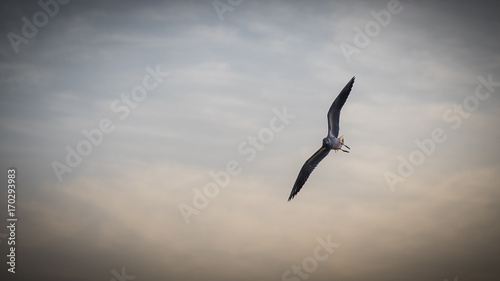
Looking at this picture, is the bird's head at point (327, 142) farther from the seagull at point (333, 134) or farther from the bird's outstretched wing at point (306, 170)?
the bird's outstretched wing at point (306, 170)

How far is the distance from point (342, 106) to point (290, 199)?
7.49 m

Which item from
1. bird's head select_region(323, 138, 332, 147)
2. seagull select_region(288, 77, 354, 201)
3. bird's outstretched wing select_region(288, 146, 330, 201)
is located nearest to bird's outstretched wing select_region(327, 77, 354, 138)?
seagull select_region(288, 77, 354, 201)

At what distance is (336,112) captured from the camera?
31953 mm

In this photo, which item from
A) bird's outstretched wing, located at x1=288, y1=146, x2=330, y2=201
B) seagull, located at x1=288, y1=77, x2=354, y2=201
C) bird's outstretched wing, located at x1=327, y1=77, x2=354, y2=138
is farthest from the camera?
bird's outstretched wing, located at x1=288, y1=146, x2=330, y2=201

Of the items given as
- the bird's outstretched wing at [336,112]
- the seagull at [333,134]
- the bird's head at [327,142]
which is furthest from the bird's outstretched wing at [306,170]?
the bird's outstretched wing at [336,112]

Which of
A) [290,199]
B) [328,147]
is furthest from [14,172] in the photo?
[328,147]

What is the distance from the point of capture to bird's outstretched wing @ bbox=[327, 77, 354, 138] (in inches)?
1245

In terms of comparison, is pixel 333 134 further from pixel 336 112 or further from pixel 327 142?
pixel 336 112

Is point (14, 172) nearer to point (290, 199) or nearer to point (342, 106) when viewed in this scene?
point (290, 199)

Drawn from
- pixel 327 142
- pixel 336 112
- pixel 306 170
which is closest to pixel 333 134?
pixel 327 142

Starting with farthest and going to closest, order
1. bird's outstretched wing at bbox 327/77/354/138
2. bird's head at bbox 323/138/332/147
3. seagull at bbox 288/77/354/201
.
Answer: bird's outstretched wing at bbox 327/77/354/138 < seagull at bbox 288/77/354/201 < bird's head at bbox 323/138/332/147

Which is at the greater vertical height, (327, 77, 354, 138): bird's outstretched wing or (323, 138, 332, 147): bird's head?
(327, 77, 354, 138): bird's outstretched wing

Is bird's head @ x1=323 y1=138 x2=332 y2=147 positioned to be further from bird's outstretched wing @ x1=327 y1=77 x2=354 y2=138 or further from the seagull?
bird's outstretched wing @ x1=327 y1=77 x2=354 y2=138

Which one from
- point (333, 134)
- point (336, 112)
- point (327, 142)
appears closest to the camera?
point (327, 142)
